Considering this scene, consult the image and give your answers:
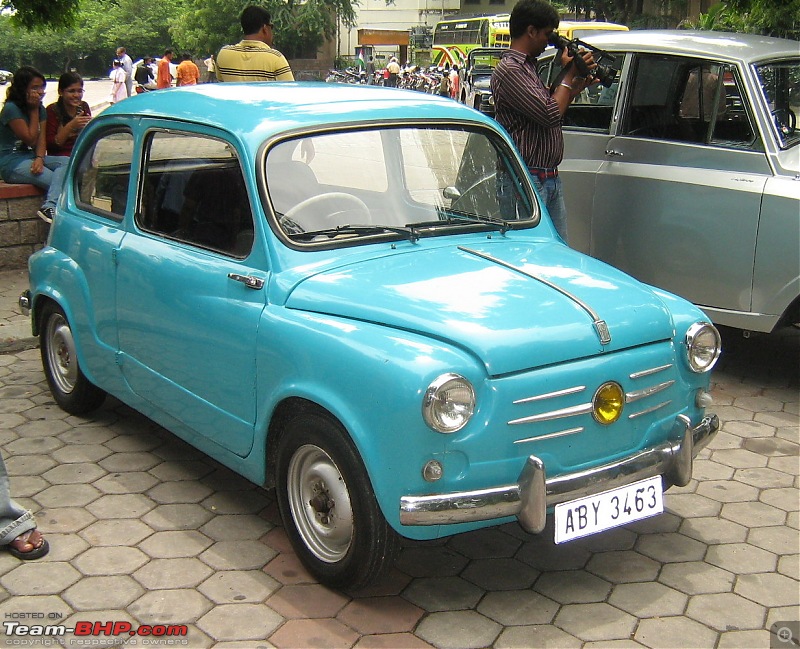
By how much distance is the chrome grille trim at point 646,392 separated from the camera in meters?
3.45

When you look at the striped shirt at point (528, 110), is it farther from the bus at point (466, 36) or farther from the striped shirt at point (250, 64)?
the bus at point (466, 36)

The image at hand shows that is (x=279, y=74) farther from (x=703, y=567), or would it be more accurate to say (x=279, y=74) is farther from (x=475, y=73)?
(x=475, y=73)

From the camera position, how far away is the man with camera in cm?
565

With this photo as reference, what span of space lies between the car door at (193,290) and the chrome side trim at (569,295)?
912mm

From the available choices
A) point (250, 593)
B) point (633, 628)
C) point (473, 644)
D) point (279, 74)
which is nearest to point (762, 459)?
point (633, 628)

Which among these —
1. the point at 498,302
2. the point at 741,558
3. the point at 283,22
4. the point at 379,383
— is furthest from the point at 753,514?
the point at 283,22

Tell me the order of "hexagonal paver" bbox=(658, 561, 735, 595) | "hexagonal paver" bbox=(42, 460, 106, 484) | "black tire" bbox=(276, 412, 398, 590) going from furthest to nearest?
"hexagonal paver" bbox=(42, 460, 106, 484), "hexagonal paver" bbox=(658, 561, 735, 595), "black tire" bbox=(276, 412, 398, 590)

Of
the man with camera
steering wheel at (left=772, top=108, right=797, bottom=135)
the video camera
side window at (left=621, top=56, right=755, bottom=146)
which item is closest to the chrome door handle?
the man with camera

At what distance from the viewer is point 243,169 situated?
3980mm

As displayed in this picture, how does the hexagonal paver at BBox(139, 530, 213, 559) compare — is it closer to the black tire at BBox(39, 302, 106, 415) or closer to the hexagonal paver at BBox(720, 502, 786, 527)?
the black tire at BBox(39, 302, 106, 415)

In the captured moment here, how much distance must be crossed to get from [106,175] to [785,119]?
13.2 feet

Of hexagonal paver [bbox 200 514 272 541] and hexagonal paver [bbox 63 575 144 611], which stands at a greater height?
hexagonal paver [bbox 63 575 144 611]

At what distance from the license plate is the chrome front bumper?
3 cm

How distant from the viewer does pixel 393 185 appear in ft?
13.7
